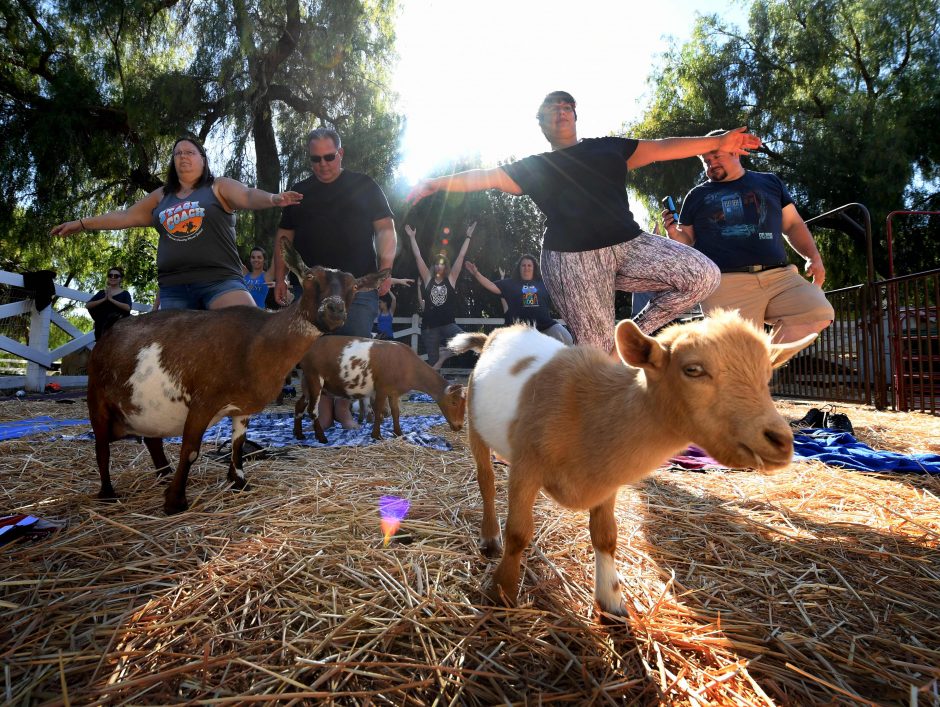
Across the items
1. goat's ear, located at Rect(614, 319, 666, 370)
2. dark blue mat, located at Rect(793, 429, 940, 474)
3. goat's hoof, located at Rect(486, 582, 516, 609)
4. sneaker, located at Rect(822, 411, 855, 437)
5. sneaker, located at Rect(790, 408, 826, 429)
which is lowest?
sneaker, located at Rect(790, 408, 826, 429)

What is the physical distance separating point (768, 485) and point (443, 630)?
8.56 feet

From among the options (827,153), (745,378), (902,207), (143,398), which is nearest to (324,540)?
(143,398)

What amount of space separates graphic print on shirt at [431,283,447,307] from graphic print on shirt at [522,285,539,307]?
1483 mm

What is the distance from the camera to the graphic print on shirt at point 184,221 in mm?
3521

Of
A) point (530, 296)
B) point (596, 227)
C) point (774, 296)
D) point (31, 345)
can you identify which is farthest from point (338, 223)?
point (31, 345)

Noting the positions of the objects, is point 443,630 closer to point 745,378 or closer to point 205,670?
point 205,670

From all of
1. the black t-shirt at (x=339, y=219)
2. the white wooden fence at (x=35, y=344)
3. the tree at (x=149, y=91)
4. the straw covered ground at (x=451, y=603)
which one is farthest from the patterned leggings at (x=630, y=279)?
the tree at (x=149, y=91)

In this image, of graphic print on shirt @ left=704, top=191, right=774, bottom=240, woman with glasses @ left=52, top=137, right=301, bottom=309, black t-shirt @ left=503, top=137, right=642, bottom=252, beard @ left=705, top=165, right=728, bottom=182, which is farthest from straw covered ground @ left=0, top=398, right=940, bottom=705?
beard @ left=705, top=165, right=728, bottom=182

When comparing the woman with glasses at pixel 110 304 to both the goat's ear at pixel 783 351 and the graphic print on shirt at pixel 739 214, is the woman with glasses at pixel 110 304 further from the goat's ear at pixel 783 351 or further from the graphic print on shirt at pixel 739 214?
the goat's ear at pixel 783 351

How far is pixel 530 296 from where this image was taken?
8766mm

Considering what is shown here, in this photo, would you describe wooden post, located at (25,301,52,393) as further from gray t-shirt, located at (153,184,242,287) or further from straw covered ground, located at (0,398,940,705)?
straw covered ground, located at (0,398,940,705)

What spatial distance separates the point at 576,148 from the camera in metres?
3.36

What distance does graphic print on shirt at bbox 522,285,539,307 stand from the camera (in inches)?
345

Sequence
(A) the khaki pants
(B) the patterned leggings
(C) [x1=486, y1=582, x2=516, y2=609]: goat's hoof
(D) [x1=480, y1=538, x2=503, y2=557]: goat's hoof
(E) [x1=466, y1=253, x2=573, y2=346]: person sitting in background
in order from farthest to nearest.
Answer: (E) [x1=466, y1=253, x2=573, y2=346]: person sitting in background, (A) the khaki pants, (B) the patterned leggings, (D) [x1=480, y1=538, x2=503, y2=557]: goat's hoof, (C) [x1=486, y1=582, x2=516, y2=609]: goat's hoof
